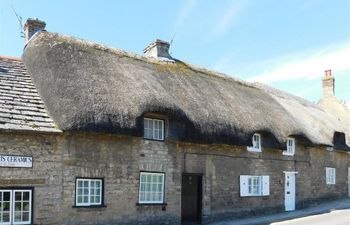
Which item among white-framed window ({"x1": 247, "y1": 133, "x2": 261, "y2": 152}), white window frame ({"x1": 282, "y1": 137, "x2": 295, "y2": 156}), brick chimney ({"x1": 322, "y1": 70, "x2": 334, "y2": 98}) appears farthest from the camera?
brick chimney ({"x1": 322, "y1": 70, "x2": 334, "y2": 98})

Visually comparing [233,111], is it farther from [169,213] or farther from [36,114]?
[36,114]

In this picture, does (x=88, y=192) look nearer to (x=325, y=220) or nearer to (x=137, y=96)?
(x=137, y=96)

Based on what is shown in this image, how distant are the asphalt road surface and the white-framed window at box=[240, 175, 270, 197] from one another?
2253 millimetres

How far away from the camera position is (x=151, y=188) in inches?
600

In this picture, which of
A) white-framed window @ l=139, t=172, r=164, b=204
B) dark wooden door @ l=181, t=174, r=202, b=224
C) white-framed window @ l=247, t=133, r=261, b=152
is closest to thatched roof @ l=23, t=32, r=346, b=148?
white-framed window @ l=247, t=133, r=261, b=152

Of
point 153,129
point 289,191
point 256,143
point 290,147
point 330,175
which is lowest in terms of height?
point 289,191

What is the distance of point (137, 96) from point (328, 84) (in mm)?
25385

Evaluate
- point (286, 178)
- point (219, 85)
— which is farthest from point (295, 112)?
point (219, 85)

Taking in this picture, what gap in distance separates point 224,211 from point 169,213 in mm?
3226

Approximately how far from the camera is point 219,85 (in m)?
20.9

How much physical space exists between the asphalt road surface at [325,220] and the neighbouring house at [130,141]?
2206 mm

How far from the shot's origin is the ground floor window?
1188 centimetres

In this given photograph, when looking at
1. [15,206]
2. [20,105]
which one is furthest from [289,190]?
[20,105]

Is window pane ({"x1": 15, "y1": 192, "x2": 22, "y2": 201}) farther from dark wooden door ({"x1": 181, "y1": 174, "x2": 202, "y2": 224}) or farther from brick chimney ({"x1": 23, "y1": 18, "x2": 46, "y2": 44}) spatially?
brick chimney ({"x1": 23, "y1": 18, "x2": 46, "y2": 44})
